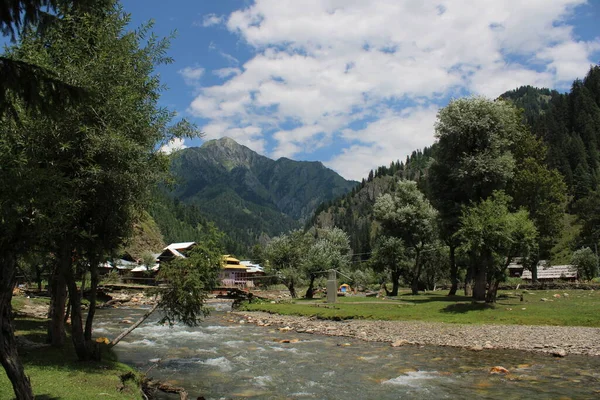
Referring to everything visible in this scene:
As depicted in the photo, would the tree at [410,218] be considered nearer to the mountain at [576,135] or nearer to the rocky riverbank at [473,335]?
the rocky riverbank at [473,335]

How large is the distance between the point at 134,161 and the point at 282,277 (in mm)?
48870

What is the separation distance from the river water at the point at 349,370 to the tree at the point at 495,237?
12.2m

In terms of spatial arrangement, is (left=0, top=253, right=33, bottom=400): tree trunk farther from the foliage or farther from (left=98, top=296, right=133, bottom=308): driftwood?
(left=98, top=296, right=133, bottom=308): driftwood

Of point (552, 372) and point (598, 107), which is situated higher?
point (598, 107)

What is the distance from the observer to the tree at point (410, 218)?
53.4 m

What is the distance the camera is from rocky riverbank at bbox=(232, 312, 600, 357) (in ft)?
76.3

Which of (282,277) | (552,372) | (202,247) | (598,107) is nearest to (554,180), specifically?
(282,277)

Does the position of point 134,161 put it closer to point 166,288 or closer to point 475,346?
point 166,288

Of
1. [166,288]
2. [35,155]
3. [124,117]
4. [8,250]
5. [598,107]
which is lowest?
[166,288]

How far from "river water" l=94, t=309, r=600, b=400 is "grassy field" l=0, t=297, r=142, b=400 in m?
3.06

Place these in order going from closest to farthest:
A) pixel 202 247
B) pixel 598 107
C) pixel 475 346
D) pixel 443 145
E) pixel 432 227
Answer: pixel 202 247
pixel 475 346
pixel 443 145
pixel 432 227
pixel 598 107

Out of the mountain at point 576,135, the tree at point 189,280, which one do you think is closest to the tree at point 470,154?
the tree at point 189,280

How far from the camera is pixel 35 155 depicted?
1290 cm

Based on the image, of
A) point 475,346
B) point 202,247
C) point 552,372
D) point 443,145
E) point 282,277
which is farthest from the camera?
point 282,277
